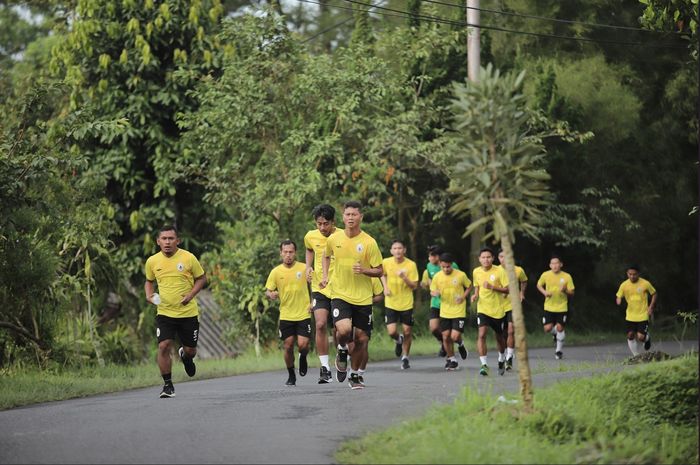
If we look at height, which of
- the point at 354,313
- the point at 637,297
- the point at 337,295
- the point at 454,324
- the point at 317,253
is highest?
the point at 317,253

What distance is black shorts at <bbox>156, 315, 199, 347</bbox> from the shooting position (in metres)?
14.2

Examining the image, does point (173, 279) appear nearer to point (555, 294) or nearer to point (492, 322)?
point (492, 322)

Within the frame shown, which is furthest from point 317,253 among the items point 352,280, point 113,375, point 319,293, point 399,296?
point 113,375

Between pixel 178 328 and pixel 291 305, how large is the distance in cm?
188

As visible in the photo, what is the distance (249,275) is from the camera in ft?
76.5

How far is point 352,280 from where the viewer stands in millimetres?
14461

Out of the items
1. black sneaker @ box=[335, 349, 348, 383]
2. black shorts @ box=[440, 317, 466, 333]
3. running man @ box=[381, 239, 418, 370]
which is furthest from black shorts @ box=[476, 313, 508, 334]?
black sneaker @ box=[335, 349, 348, 383]

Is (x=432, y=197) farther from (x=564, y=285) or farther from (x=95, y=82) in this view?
(x=95, y=82)

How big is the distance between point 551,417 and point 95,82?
1660cm

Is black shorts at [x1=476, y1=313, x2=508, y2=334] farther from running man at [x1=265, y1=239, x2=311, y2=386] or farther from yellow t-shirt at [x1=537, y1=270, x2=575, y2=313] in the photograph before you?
yellow t-shirt at [x1=537, y1=270, x2=575, y2=313]

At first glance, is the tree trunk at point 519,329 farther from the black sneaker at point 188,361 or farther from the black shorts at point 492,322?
the black shorts at point 492,322

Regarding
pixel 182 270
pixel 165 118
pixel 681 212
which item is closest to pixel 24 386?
pixel 182 270

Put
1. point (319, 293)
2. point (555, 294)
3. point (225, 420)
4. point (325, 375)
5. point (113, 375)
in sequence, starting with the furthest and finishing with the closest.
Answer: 1. point (555, 294)
2. point (113, 375)
3. point (319, 293)
4. point (325, 375)
5. point (225, 420)

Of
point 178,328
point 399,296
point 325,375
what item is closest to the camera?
point 178,328
